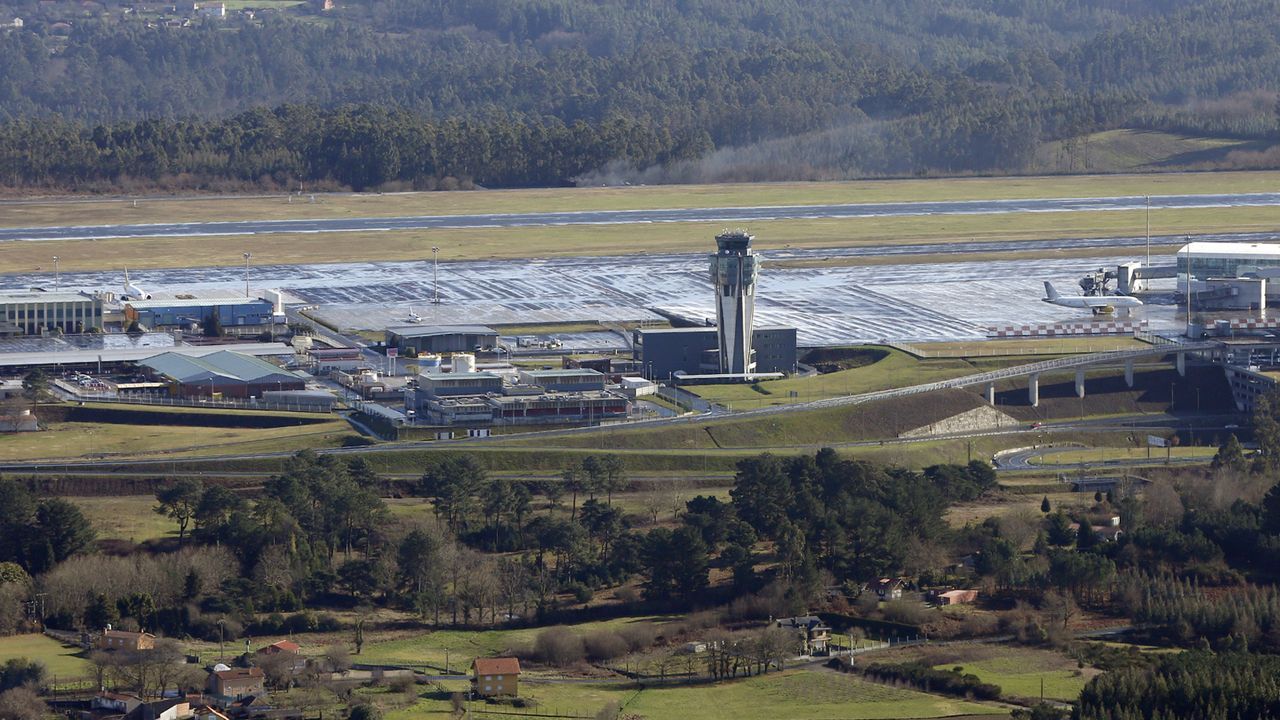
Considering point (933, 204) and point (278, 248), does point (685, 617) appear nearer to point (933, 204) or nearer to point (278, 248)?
point (278, 248)

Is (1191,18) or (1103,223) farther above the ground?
(1191,18)

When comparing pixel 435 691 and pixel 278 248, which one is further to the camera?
pixel 278 248

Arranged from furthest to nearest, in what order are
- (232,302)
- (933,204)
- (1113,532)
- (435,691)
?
(933,204) < (232,302) < (1113,532) < (435,691)

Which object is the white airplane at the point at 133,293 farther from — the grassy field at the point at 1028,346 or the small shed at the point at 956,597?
the small shed at the point at 956,597

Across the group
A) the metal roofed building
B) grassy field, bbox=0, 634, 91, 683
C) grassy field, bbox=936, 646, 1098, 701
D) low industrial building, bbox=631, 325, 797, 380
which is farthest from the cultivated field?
grassy field, bbox=936, 646, 1098, 701

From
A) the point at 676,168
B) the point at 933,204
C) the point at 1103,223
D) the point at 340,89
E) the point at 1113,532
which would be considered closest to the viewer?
the point at 1113,532

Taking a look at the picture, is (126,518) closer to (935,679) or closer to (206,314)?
(935,679)

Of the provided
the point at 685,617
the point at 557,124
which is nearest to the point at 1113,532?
the point at 685,617
